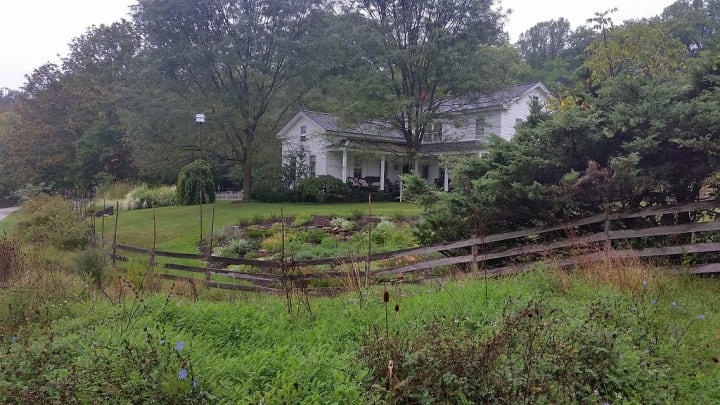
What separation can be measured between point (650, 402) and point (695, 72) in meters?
4.94

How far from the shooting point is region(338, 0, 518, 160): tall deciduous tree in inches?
850

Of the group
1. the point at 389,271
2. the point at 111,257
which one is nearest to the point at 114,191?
the point at 111,257

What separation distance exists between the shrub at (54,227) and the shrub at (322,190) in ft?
37.4

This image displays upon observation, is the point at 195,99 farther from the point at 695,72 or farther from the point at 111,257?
the point at 695,72

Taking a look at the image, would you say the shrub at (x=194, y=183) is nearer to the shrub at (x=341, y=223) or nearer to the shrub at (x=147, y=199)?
the shrub at (x=147, y=199)

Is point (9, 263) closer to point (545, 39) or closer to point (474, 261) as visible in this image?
point (474, 261)

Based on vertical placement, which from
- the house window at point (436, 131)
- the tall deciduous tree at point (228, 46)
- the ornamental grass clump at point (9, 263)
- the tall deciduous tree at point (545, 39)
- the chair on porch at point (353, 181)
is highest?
the tall deciduous tree at point (545, 39)

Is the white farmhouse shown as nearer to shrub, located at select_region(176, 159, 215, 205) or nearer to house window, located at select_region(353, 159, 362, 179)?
house window, located at select_region(353, 159, 362, 179)

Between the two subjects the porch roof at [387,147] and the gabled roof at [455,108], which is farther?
the porch roof at [387,147]

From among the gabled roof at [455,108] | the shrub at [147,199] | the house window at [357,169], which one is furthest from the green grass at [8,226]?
the house window at [357,169]

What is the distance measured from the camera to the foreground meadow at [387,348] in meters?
2.96

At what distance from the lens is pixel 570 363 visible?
3332mm

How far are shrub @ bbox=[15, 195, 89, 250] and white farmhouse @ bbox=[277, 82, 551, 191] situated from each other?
43.0ft

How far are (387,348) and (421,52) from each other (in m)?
20.2
